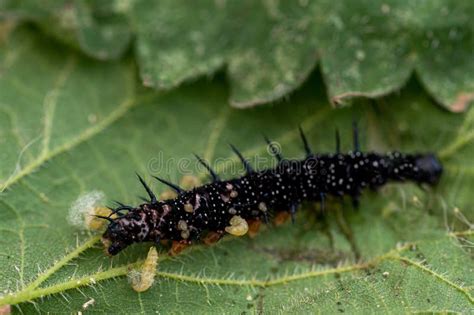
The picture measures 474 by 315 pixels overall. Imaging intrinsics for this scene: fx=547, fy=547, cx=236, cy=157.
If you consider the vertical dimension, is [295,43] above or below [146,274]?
above

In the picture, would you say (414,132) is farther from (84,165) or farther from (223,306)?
(84,165)

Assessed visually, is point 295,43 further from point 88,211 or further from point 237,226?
point 88,211

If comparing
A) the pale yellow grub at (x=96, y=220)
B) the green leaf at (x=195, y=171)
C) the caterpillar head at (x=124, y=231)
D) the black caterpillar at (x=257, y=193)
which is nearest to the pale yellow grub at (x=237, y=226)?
the black caterpillar at (x=257, y=193)

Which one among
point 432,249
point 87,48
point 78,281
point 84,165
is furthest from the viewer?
point 87,48

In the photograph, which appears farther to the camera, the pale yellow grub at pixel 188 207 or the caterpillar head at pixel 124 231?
the pale yellow grub at pixel 188 207

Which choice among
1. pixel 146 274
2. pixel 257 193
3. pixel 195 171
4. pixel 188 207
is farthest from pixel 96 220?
pixel 257 193

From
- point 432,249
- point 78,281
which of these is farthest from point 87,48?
point 432,249

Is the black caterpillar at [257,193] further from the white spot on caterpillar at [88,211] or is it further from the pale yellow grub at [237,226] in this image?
the white spot on caterpillar at [88,211]
